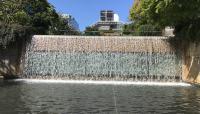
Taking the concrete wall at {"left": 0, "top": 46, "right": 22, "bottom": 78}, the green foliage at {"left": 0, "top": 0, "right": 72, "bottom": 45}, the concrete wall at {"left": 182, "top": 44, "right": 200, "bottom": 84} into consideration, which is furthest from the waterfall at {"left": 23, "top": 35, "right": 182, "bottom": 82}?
the green foliage at {"left": 0, "top": 0, "right": 72, "bottom": 45}

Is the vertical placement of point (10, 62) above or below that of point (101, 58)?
below

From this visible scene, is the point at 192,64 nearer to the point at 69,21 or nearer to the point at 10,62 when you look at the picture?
the point at 10,62

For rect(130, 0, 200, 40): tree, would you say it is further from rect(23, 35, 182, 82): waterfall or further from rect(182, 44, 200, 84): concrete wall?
rect(23, 35, 182, 82): waterfall

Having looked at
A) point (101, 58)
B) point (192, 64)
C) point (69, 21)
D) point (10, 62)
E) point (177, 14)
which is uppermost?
point (69, 21)

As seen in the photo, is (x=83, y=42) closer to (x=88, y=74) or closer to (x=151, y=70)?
(x=88, y=74)

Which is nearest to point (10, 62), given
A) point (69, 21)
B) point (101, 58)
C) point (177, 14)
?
point (101, 58)

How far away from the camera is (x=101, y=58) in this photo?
1420 inches

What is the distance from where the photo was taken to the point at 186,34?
110ft

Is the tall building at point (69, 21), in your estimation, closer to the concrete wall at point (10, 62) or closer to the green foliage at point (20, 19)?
the green foliage at point (20, 19)

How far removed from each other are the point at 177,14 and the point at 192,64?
555 cm

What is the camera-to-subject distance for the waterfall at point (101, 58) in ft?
117

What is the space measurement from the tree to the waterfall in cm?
210

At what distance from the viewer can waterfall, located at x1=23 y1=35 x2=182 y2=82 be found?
3566 centimetres

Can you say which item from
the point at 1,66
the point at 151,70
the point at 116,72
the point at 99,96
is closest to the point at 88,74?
the point at 116,72
